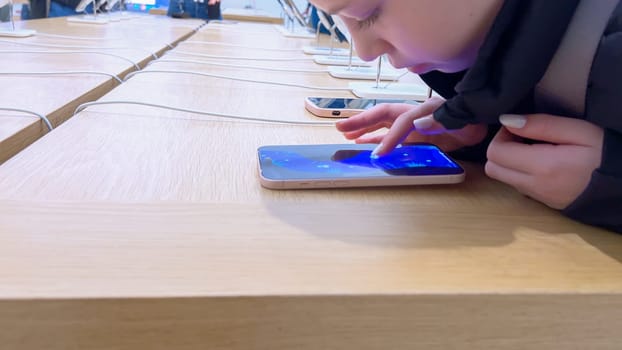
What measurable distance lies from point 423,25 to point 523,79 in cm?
8

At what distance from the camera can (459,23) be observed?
31 centimetres

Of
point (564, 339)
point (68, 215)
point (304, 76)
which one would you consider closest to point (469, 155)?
point (564, 339)

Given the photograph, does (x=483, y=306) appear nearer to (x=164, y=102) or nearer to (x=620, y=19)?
(x=620, y=19)

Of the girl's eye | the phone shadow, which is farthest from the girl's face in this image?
the phone shadow

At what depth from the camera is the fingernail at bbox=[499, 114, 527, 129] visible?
35cm

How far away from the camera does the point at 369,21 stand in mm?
346

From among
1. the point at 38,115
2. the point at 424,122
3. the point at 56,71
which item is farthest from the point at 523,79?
the point at 56,71

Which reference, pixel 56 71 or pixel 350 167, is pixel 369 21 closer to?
pixel 350 167

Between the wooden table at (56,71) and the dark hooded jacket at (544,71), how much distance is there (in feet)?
1.27

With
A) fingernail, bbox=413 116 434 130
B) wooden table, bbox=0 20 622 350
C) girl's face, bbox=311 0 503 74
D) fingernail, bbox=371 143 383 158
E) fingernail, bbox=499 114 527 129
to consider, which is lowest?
wooden table, bbox=0 20 622 350

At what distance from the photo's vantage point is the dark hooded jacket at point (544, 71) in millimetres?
295

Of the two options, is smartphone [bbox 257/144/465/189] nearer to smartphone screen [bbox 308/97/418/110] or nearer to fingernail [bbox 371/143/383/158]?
fingernail [bbox 371/143/383/158]

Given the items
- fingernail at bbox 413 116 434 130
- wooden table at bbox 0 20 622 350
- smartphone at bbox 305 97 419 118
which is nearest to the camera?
wooden table at bbox 0 20 622 350

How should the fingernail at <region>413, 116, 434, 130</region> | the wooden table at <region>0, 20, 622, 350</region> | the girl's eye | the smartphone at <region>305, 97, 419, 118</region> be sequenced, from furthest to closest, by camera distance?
the smartphone at <region>305, 97, 419, 118</region> < the fingernail at <region>413, 116, 434, 130</region> < the girl's eye < the wooden table at <region>0, 20, 622, 350</region>
